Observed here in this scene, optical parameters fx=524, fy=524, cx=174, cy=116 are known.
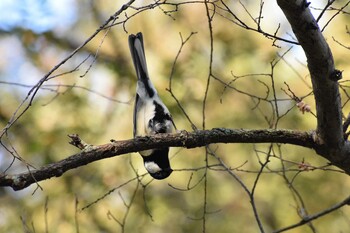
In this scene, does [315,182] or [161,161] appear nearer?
[161,161]

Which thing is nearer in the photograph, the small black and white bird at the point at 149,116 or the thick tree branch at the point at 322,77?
the thick tree branch at the point at 322,77

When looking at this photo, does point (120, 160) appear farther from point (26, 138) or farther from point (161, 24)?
point (161, 24)

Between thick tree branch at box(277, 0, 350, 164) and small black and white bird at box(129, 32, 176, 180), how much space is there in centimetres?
144

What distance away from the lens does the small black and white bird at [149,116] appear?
362cm

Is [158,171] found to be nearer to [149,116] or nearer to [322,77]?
[149,116]

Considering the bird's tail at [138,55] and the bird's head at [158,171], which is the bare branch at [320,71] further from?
the bird's tail at [138,55]

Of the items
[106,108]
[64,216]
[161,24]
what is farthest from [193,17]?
[64,216]

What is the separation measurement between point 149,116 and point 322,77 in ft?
5.60

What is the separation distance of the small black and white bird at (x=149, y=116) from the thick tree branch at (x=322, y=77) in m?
1.44

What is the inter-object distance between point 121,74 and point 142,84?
3.05 meters

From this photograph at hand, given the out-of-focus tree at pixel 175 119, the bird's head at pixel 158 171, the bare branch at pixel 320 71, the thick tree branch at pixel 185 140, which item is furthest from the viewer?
the out-of-focus tree at pixel 175 119

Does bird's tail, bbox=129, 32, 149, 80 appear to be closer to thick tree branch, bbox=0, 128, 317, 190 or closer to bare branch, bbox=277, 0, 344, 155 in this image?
thick tree branch, bbox=0, 128, 317, 190

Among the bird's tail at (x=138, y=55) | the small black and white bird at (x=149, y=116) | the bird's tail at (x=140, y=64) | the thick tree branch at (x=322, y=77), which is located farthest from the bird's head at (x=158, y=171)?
the thick tree branch at (x=322, y=77)

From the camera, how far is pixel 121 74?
6707mm
